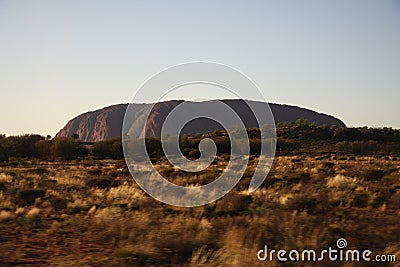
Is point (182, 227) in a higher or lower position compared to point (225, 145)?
lower

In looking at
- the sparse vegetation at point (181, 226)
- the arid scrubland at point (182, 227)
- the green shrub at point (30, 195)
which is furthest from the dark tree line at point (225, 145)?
the arid scrubland at point (182, 227)

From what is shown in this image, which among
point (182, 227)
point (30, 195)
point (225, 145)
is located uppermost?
point (225, 145)

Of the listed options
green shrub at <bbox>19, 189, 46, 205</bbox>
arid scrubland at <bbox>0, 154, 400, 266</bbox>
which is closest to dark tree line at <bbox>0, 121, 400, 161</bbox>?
green shrub at <bbox>19, 189, 46, 205</bbox>

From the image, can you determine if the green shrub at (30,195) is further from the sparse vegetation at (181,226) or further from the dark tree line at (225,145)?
the dark tree line at (225,145)

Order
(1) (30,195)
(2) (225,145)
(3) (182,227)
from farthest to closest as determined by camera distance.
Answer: (2) (225,145), (1) (30,195), (3) (182,227)

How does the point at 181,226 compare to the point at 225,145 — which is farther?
the point at 225,145

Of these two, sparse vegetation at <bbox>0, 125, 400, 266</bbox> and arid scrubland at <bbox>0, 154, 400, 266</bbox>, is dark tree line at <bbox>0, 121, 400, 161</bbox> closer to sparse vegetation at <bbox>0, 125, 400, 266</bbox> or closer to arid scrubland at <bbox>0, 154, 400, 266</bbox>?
sparse vegetation at <bbox>0, 125, 400, 266</bbox>

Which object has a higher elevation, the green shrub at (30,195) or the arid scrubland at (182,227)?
the green shrub at (30,195)

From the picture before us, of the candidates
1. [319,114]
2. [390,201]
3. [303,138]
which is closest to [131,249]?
[390,201]

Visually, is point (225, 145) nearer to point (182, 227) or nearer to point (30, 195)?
point (30, 195)

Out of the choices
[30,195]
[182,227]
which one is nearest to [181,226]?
[182,227]

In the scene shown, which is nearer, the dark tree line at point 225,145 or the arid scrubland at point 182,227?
the arid scrubland at point 182,227

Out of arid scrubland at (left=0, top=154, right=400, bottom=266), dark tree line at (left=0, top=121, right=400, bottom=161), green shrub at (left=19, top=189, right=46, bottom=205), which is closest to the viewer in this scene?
arid scrubland at (left=0, top=154, right=400, bottom=266)

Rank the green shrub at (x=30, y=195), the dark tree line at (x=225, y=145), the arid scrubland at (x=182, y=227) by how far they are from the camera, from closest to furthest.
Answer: the arid scrubland at (x=182, y=227)
the green shrub at (x=30, y=195)
the dark tree line at (x=225, y=145)
